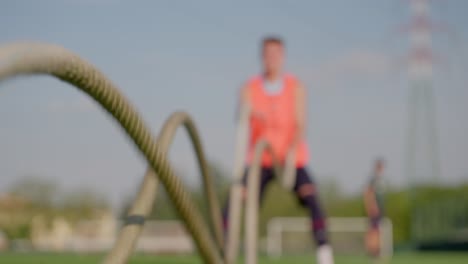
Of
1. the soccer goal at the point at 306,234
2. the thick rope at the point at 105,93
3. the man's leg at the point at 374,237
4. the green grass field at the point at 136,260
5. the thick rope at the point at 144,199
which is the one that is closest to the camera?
the thick rope at the point at 105,93

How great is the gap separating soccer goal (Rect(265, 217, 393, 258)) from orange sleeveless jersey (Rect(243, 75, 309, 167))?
28803 millimetres

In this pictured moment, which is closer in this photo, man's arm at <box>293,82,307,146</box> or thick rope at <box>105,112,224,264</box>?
thick rope at <box>105,112,224,264</box>

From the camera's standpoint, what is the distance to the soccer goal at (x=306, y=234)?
3572 cm

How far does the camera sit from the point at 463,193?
31.7 meters

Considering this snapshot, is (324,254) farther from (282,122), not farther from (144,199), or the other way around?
(144,199)

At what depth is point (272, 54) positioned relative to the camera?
659cm

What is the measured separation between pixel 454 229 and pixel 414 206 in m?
3.64

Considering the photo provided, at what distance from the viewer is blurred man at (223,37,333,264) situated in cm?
663

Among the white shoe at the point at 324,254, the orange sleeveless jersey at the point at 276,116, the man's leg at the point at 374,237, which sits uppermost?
the orange sleeveless jersey at the point at 276,116

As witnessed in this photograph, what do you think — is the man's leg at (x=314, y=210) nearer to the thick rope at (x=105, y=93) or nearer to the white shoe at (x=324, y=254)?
the white shoe at (x=324, y=254)

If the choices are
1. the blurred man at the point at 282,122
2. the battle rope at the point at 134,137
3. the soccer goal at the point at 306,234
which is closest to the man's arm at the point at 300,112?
the blurred man at the point at 282,122

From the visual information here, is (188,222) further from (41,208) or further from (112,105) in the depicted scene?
(41,208)

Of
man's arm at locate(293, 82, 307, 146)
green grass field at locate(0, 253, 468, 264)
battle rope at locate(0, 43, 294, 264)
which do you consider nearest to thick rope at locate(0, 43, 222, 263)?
battle rope at locate(0, 43, 294, 264)

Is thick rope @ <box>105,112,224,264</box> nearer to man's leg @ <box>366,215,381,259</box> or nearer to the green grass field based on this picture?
the green grass field
